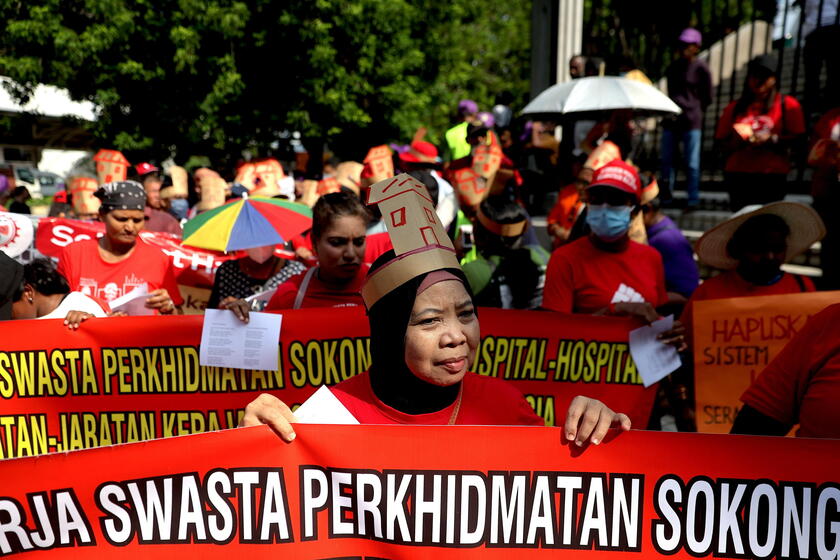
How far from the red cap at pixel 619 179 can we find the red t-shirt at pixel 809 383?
6.43 ft

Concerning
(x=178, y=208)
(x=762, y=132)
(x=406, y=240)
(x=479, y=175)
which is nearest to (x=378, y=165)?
(x=479, y=175)

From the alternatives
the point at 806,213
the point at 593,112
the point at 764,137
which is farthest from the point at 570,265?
the point at 593,112

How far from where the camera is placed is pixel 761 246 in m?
3.72

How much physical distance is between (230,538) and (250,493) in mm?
132

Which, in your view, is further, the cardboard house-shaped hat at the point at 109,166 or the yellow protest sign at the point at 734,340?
the cardboard house-shaped hat at the point at 109,166

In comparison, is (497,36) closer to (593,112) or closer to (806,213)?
(593,112)

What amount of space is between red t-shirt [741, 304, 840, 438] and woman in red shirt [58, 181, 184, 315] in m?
3.23

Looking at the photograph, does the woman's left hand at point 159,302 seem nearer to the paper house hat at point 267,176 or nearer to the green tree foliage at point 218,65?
the paper house hat at point 267,176

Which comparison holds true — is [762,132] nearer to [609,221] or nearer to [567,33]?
[609,221]

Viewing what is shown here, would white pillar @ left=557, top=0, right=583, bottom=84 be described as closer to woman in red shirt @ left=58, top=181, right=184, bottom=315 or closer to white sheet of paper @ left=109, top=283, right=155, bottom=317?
woman in red shirt @ left=58, top=181, right=184, bottom=315


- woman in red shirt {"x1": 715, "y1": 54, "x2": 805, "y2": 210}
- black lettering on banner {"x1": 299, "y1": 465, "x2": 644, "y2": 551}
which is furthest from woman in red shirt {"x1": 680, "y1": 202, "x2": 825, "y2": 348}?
woman in red shirt {"x1": 715, "y1": 54, "x2": 805, "y2": 210}

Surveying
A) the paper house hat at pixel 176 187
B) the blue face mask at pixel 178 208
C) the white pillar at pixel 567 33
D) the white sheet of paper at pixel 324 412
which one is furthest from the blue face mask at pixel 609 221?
the white pillar at pixel 567 33

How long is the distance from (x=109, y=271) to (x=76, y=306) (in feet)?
2.16

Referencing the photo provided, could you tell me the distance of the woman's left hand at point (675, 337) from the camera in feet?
12.2
